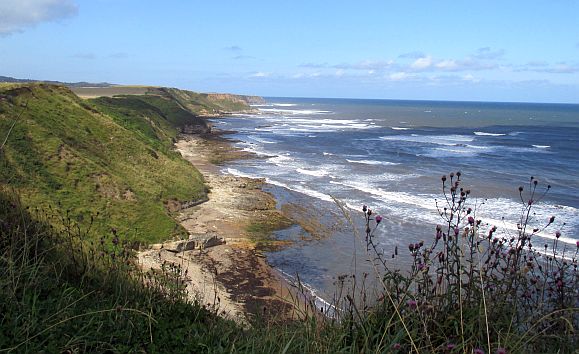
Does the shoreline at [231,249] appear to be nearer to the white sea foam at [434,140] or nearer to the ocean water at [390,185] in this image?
the ocean water at [390,185]

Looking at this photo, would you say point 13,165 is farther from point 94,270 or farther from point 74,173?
point 94,270

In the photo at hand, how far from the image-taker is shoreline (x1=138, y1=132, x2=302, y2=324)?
580 inches

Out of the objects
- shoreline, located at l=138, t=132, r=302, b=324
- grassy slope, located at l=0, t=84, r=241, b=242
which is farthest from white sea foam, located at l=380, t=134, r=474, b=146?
grassy slope, located at l=0, t=84, r=241, b=242

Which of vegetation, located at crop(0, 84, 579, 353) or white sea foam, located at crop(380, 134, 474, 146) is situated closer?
vegetation, located at crop(0, 84, 579, 353)

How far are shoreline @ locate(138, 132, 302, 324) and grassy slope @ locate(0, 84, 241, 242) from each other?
134 centimetres

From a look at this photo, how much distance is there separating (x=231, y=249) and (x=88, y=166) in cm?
968

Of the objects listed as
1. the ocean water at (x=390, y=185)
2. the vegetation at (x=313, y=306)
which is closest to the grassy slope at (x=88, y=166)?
the ocean water at (x=390, y=185)

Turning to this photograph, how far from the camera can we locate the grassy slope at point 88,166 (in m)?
20.9

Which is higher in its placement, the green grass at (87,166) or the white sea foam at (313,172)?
the green grass at (87,166)

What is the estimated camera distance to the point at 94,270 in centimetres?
577

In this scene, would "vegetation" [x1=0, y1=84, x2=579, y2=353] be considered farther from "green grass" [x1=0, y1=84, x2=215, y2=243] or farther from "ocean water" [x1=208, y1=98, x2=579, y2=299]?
"green grass" [x1=0, y1=84, x2=215, y2=243]

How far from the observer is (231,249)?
20484 mm

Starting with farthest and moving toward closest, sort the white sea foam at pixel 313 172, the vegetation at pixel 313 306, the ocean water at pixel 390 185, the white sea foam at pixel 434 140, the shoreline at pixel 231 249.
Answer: the white sea foam at pixel 434 140
the white sea foam at pixel 313 172
the ocean water at pixel 390 185
the shoreline at pixel 231 249
the vegetation at pixel 313 306

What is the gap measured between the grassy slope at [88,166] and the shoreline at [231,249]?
4.38 ft
